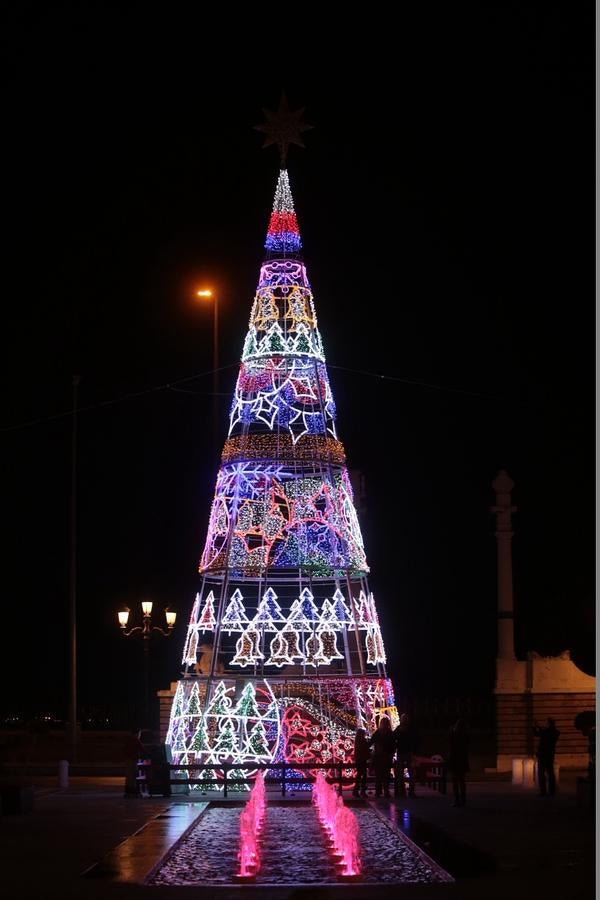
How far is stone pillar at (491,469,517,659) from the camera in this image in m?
45.3

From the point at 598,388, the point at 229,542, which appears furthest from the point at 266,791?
the point at 598,388

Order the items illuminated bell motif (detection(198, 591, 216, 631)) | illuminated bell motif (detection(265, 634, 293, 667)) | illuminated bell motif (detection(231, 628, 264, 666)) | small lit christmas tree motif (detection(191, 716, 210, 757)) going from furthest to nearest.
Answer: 1. illuminated bell motif (detection(198, 591, 216, 631))
2. illuminated bell motif (detection(231, 628, 264, 666))
3. illuminated bell motif (detection(265, 634, 293, 667))
4. small lit christmas tree motif (detection(191, 716, 210, 757))

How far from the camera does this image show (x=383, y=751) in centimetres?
2992

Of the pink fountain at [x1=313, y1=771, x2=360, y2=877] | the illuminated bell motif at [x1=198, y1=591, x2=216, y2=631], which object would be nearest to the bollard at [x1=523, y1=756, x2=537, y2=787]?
the illuminated bell motif at [x1=198, y1=591, x2=216, y2=631]

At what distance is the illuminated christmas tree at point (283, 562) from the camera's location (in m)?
32.3

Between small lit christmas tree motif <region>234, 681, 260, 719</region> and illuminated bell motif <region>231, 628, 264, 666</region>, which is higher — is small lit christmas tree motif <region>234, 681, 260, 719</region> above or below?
below

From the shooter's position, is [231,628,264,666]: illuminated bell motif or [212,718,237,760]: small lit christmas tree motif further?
[231,628,264,666]: illuminated bell motif

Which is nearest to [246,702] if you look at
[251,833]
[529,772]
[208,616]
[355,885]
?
[208,616]

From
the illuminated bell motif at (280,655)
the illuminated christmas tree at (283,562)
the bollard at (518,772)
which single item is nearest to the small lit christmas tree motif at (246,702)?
the illuminated christmas tree at (283,562)

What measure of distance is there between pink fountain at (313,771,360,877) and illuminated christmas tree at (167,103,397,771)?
166 inches

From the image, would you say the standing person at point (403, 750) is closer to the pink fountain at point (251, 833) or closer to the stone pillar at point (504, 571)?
the pink fountain at point (251, 833)

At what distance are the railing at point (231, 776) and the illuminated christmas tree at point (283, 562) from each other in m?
0.34

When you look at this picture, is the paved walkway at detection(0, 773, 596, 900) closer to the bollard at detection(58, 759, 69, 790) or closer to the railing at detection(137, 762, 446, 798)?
the railing at detection(137, 762, 446, 798)

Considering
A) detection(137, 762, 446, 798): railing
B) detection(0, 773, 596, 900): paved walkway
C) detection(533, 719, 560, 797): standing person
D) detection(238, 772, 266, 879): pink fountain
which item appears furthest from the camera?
detection(137, 762, 446, 798): railing
